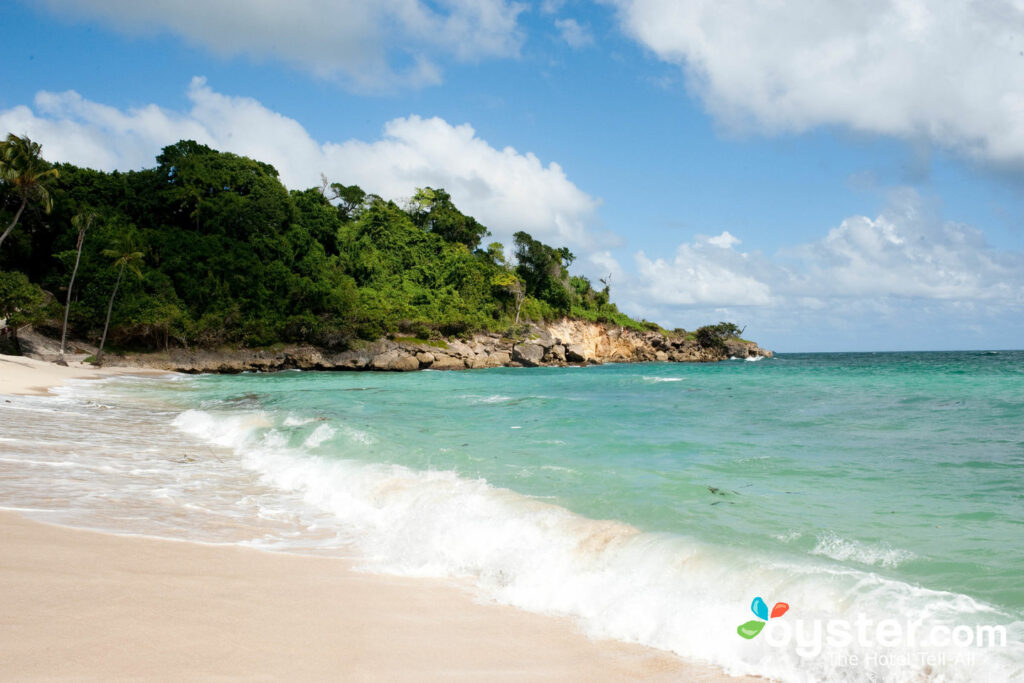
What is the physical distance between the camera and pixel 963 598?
3.85 m

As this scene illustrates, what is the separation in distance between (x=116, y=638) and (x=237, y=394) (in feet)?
71.0

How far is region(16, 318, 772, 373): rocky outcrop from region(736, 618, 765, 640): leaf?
42.2m

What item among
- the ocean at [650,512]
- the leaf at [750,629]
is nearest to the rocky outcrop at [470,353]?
the ocean at [650,512]

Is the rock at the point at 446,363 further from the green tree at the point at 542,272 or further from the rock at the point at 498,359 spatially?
the green tree at the point at 542,272

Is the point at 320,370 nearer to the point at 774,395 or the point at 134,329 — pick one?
the point at 134,329

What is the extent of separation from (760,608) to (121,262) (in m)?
42.3

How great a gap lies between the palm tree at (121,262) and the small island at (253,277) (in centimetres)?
16

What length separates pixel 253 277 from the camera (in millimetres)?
45906

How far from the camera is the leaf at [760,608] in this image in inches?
147

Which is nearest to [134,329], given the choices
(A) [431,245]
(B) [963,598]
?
(A) [431,245]

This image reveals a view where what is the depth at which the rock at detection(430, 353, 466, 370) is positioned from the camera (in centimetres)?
4909

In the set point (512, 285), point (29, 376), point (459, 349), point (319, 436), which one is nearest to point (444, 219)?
point (512, 285)

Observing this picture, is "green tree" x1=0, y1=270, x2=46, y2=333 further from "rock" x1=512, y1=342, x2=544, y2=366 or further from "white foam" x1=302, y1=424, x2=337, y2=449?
"rock" x1=512, y1=342, x2=544, y2=366

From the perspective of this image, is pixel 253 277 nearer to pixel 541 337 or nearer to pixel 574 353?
pixel 541 337
